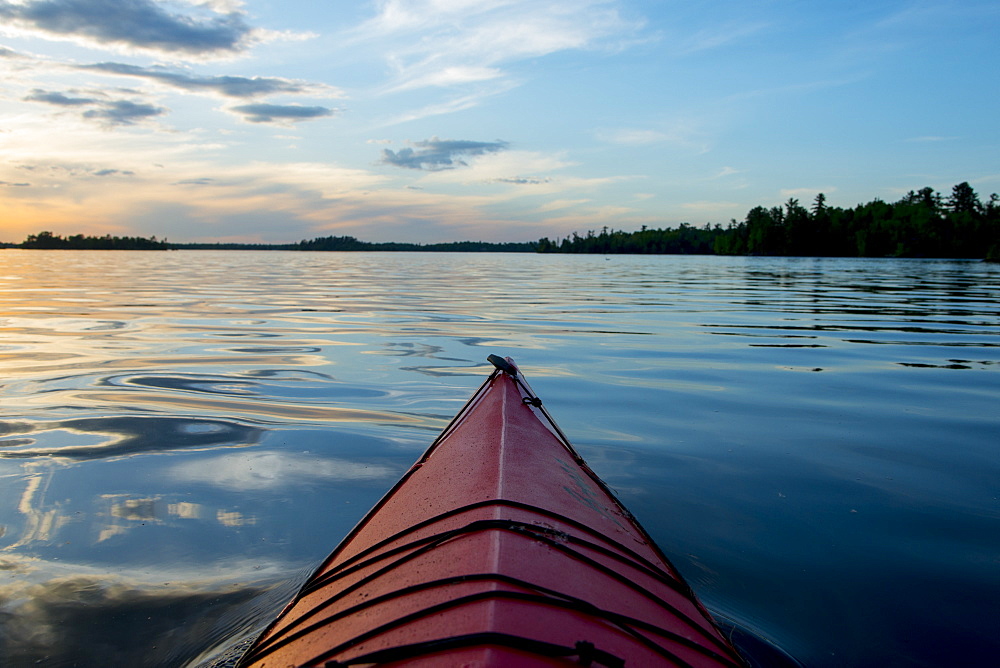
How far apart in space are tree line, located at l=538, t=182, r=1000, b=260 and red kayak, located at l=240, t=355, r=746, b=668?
95.7 m

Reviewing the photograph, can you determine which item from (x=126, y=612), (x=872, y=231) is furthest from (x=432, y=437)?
(x=872, y=231)

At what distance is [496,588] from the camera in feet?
6.54

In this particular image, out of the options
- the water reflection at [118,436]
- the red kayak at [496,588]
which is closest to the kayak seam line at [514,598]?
the red kayak at [496,588]

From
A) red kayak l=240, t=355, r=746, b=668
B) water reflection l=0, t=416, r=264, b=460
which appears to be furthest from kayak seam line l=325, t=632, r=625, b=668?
water reflection l=0, t=416, r=264, b=460

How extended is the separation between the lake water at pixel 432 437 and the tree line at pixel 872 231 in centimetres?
8906

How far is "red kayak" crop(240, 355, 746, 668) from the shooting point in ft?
6.02

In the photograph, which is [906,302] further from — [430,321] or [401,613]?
[401,613]

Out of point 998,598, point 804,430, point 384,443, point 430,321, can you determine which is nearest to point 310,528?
point 384,443

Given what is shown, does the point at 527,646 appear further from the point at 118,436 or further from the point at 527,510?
the point at 118,436

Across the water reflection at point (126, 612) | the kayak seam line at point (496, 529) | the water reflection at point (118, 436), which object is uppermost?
the kayak seam line at point (496, 529)

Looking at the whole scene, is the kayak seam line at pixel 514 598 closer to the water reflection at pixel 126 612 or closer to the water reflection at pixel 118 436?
the water reflection at pixel 126 612

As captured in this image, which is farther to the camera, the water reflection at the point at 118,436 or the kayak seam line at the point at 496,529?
the water reflection at the point at 118,436

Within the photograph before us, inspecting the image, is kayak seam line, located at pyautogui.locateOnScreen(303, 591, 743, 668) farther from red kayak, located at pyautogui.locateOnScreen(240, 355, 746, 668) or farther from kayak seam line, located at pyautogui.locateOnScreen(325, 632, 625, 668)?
kayak seam line, located at pyautogui.locateOnScreen(325, 632, 625, 668)

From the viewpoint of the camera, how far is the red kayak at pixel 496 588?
6.02 ft
